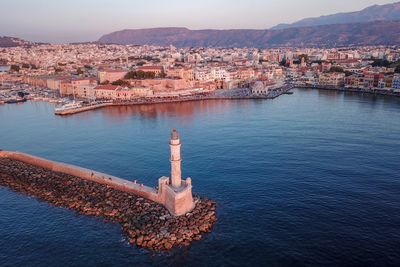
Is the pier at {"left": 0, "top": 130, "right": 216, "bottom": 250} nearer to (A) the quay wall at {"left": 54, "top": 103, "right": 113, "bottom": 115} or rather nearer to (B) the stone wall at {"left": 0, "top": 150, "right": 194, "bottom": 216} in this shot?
(B) the stone wall at {"left": 0, "top": 150, "right": 194, "bottom": 216}

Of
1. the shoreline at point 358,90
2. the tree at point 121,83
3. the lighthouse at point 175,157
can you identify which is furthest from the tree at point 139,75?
the lighthouse at point 175,157

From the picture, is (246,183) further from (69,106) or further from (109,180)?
(69,106)

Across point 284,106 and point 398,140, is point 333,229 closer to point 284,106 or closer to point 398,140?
point 398,140

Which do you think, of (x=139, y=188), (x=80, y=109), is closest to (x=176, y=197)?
(x=139, y=188)

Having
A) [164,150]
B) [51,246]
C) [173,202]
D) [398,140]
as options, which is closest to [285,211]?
[173,202]

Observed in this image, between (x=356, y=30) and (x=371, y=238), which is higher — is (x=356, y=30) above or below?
above

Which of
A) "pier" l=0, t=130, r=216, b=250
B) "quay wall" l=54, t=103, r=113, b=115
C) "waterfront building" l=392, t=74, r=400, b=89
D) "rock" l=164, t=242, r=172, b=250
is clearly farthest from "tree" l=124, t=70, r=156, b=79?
"rock" l=164, t=242, r=172, b=250
